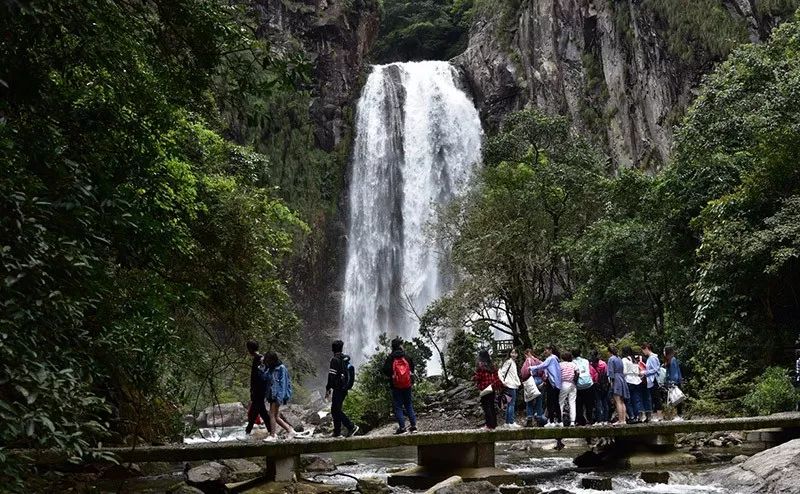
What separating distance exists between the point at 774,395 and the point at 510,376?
6.81 meters

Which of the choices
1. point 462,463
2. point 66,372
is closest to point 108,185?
point 66,372

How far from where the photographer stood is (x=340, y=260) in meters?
40.8

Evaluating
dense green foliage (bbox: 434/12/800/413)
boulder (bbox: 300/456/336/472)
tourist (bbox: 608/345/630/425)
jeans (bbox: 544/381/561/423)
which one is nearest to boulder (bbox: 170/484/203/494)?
boulder (bbox: 300/456/336/472)

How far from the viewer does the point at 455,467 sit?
10969mm

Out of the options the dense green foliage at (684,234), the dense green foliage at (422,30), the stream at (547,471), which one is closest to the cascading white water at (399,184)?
the dense green foliage at (422,30)

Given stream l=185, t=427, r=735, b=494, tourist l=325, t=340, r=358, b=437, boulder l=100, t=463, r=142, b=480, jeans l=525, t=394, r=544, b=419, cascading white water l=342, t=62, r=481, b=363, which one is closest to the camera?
stream l=185, t=427, r=735, b=494

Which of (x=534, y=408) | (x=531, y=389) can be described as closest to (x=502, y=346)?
(x=534, y=408)

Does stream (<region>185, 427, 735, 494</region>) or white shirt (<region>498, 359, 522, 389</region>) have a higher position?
white shirt (<region>498, 359, 522, 389</region>)

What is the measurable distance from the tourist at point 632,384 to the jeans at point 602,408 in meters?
0.40

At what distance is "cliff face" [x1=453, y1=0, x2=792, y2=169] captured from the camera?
31.2m

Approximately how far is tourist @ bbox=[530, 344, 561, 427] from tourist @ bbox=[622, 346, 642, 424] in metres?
1.16

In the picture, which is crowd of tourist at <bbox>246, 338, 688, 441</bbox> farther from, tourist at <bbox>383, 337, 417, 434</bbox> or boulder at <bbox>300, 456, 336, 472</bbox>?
boulder at <bbox>300, 456, 336, 472</bbox>

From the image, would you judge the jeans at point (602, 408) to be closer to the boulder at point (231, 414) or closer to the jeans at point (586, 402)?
the jeans at point (586, 402)

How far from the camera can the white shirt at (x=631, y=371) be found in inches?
488
